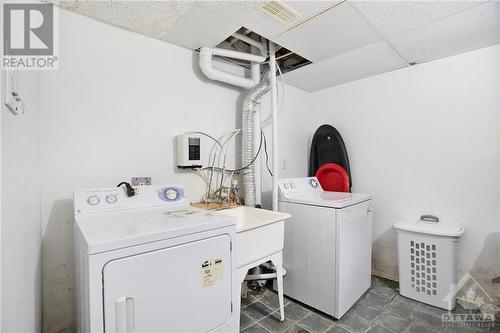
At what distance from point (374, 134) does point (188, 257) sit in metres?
2.42

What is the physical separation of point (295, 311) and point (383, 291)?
0.96 metres

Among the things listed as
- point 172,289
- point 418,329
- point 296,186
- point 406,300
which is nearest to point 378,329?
point 418,329

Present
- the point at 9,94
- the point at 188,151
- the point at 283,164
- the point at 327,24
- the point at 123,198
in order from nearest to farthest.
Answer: the point at 9,94
the point at 123,198
the point at 327,24
the point at 188,151
the point at 283,164

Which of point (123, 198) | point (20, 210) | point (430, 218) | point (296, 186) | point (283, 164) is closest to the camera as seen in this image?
point (20, 210)

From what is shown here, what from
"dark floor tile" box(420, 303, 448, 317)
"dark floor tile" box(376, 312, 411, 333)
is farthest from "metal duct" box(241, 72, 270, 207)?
"dark floor tile" box(420, 303, 448, 317)

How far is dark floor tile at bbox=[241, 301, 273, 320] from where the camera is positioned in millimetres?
1888

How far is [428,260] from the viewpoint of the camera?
80.5 inches

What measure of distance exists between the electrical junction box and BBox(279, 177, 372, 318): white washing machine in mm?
838

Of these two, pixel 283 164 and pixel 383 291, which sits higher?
pixel 283 164

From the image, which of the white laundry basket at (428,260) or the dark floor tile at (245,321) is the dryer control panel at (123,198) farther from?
the white laundry basket at (428,260)

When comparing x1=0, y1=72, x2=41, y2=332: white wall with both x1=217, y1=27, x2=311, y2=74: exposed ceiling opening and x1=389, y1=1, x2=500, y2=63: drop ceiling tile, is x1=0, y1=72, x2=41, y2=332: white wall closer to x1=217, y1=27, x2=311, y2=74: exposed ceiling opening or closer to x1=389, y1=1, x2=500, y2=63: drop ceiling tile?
x1=217, y1=27, x2=311, y2=74: exposed ceiling opening

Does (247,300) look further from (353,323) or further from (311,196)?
(311,196)

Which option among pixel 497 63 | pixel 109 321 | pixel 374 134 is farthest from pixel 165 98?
pixel 497 63

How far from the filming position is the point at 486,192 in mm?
1988
